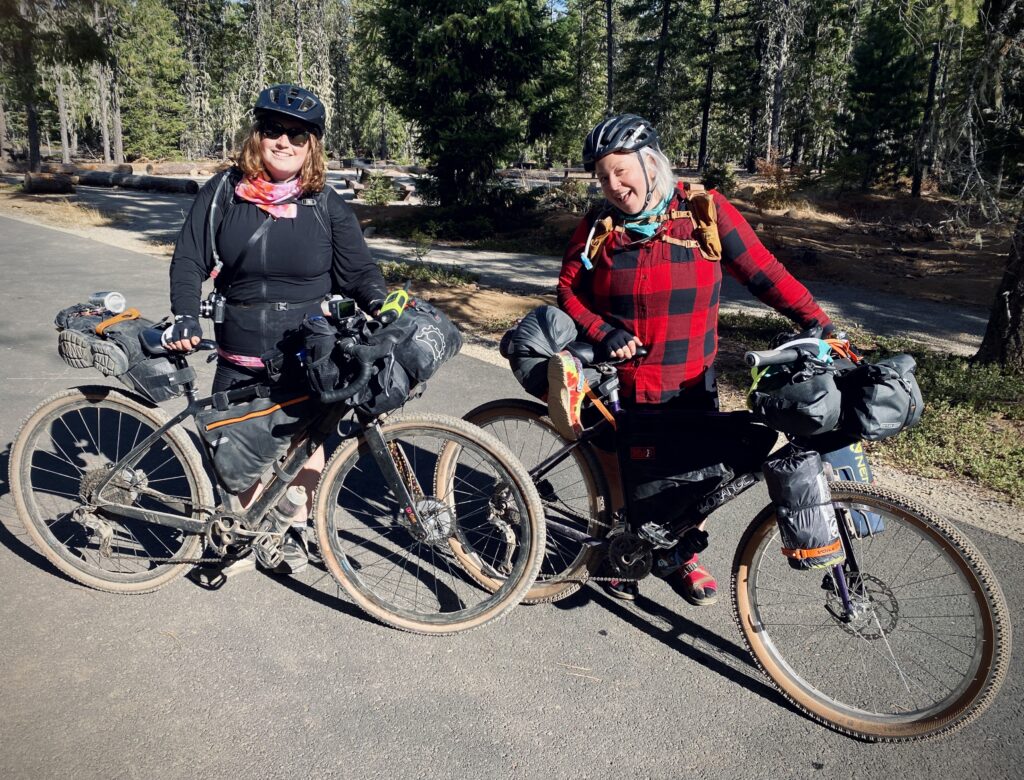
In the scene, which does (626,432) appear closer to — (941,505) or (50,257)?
(941,505)

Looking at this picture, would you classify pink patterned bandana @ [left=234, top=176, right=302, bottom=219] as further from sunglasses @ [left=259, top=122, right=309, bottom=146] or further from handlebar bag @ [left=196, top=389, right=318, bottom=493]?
handlebar bag @ [left=196, top=389, right=318, bottom=493]

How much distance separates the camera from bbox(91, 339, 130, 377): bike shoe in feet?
9.48

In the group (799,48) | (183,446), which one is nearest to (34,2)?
(183,446)

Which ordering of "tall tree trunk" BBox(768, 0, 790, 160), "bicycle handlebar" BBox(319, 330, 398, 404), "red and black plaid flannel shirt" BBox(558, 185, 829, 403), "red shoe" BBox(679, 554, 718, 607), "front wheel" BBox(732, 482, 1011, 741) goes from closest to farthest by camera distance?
"front wheel" BBox(732, 482, 1011, 741) < "bicycle handlebar" BBox(319, 330, 398, 404) < "red and black plaid flannel shirt" BBox(558, 185, 829, 403) < "red shoe" BBox(679, 554, 718, 607) < "tall tree trunk" BBox(768, 0, 790, 160)

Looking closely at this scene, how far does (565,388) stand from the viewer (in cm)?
276

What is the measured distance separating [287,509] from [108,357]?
93 cm

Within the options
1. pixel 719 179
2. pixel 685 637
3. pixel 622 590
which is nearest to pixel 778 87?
pixel 719 179

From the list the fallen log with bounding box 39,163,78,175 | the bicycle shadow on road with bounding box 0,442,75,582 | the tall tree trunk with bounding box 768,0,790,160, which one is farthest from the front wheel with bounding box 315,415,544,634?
the fallen log with bounding box 39,163,78,175

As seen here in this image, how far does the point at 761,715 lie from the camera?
270 cm

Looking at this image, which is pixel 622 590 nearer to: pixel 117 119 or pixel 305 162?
pixel 305 162

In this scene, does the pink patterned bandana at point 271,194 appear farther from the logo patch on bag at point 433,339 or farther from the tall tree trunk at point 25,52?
the tall tree trunk at point 25,52

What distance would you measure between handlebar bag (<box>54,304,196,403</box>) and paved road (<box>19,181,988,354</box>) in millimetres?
8465

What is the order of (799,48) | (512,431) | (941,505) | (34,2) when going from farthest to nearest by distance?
(799,48) < (34,2) < (941,505) < (512,431)

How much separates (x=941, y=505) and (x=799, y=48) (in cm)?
4004
